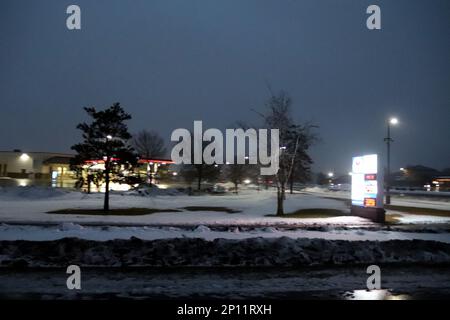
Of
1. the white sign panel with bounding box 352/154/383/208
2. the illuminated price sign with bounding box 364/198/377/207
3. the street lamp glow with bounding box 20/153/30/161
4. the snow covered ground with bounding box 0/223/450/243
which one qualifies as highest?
the street lamp glow with bounding box 20/153/30/161

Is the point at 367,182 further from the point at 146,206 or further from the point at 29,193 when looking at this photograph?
the point at 29,193

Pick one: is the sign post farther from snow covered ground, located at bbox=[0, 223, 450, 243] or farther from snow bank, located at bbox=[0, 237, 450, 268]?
snow bank, located at bbox=[0, 237, 450, 268]

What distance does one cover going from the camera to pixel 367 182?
24484mm

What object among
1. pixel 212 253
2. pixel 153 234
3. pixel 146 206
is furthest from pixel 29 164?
pixel 212 253

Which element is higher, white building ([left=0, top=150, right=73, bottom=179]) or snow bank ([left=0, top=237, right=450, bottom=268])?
white building ([left=0, top=150, right=73, bottom=179])

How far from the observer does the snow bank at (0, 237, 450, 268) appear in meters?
11.1

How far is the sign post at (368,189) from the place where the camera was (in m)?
23.7

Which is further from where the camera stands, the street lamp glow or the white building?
the street lamp glow

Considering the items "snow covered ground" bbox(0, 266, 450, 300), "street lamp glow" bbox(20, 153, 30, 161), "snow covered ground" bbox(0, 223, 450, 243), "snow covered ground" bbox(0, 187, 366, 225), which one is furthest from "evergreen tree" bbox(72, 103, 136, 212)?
"street lamp glow" bbox(20, 153, 30, 161)

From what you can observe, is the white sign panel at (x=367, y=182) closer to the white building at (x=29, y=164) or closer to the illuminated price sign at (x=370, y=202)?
the illuminated price sign at (x=370, y=202)

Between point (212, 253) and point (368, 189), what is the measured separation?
50.9 feet

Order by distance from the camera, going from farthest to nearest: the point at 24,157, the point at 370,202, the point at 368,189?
the point at 24,157, the point at 368,189, the point at 370,202

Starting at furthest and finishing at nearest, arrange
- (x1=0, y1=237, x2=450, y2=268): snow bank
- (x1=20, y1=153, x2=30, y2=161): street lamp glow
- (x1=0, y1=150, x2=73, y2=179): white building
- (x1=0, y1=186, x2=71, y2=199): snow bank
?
(x1=20, y1=153, x2=30, y2=161): street lamp glow, (x1=0, y1=150, x2=73, y2=179): white building, (x1=0, y1=186, x2=71, y2=199): snow bank, (x1=0, y1=237, x2=450, y2=268): snow bank

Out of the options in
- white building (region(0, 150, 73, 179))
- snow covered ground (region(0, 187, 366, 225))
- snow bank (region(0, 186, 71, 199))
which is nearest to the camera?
snow covered ground (region(0, 187, 366, 225))
